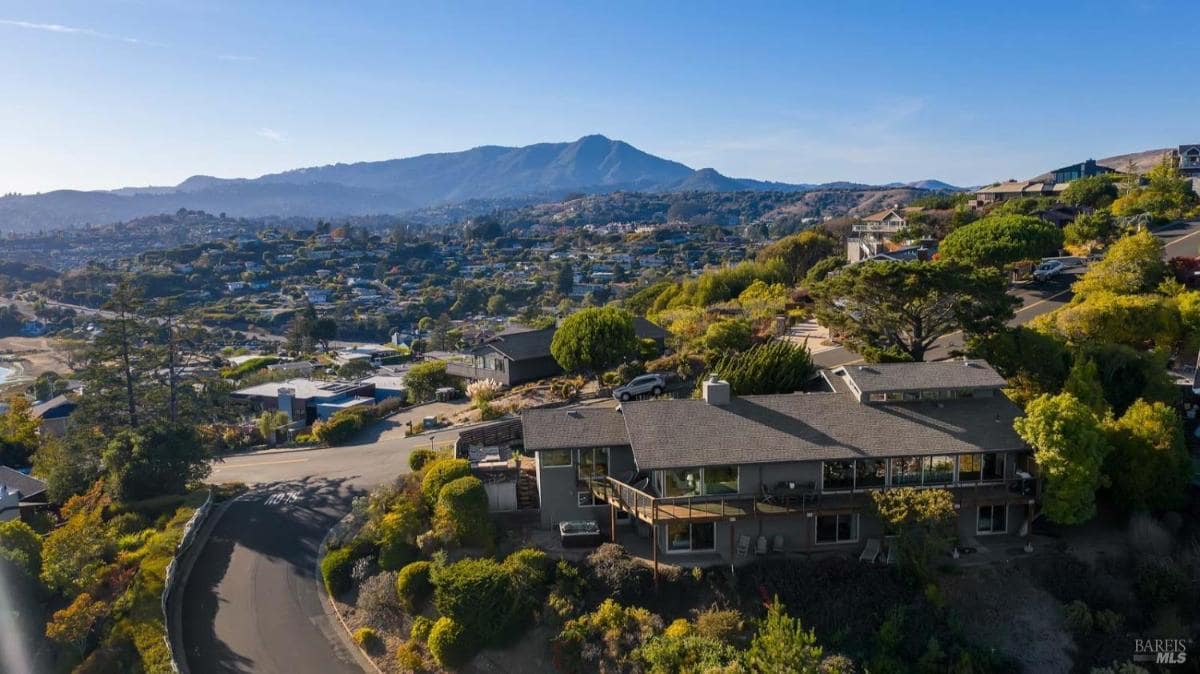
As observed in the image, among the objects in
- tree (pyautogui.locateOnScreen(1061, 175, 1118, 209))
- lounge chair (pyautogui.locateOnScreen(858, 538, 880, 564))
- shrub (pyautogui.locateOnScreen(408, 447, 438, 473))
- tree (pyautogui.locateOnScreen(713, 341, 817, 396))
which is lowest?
lounge chair (pyautogui.locateOnScreen(858, 538, 880, 564))

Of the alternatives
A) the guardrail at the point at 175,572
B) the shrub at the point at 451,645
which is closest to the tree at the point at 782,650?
the shrub at the point at 451,645

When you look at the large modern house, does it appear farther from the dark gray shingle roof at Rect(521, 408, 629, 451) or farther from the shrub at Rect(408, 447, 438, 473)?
the shrub at Rect(408, 447, 438, 473)

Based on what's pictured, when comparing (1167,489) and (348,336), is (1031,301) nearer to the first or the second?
(1167,489)

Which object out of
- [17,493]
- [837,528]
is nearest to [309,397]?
[17,493]

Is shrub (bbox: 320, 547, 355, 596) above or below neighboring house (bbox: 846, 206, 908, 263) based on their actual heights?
below

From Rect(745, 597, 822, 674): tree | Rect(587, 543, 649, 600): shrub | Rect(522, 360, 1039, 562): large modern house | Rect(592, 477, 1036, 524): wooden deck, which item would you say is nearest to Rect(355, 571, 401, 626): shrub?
Rect(522, 360, 1039, 562): large modern house

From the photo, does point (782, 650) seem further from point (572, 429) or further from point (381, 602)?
point (381, 602)
